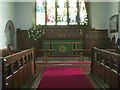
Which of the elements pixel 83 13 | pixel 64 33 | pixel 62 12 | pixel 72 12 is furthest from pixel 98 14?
pixel 64 33

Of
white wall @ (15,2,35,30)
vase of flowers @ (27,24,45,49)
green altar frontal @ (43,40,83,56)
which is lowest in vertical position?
green altar frontal @ (43,40,83,56)

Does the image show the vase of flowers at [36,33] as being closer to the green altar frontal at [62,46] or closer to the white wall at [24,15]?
the green altar frontal at [62,46]

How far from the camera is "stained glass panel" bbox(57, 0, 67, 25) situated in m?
13.0

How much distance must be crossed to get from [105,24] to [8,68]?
406 inches

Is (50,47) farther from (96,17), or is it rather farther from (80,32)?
(96,17)

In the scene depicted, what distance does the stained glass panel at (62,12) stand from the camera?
13046 mm

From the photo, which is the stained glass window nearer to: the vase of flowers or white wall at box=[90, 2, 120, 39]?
white wall at box=[90, 2, 120, 39]

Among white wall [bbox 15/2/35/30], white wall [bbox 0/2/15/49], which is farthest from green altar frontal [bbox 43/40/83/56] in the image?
white wall [bbox 0/2/15/49]

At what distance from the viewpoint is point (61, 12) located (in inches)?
516

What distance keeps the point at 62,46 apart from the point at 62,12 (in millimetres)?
2451

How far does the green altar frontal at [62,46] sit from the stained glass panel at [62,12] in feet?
4.89

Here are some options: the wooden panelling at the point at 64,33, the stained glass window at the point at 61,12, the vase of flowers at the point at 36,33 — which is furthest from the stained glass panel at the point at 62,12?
the vase of flowers at the point at 36,33

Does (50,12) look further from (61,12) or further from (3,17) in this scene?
(3,17)

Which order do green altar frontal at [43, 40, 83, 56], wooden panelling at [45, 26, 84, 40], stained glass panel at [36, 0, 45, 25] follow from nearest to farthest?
green altar frontal at [43, 40, 83, 56] < wooden panelling at [45, 26, 84, 40] < stained glass panel at [36, 0, 45, 25]
